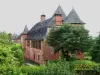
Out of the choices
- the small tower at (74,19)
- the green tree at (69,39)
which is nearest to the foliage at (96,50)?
the small tower at (74,19)

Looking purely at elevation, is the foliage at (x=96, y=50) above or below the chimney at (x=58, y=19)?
below

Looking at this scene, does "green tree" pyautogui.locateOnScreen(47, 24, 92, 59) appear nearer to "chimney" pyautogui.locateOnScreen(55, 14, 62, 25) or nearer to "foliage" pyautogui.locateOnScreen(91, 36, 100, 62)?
"chimney" pyautogui.locateOnScreen(55, 14, 62, 25)

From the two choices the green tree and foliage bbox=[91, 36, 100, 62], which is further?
foliage bbox=[91, 36, 100, 62]

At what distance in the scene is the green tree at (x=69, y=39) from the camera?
124ft

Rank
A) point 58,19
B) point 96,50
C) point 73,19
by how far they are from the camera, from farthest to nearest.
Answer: point 73,19, point 58,19, point 96,50

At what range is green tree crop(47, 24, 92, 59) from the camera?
37875 millimetres

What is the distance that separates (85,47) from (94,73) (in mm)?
9102

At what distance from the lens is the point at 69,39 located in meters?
37.6

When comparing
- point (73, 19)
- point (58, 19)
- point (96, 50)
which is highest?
point (73, 19)

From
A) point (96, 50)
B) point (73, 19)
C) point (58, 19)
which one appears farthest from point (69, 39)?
point (73, 19)

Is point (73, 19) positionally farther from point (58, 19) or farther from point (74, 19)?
point (58, 19)

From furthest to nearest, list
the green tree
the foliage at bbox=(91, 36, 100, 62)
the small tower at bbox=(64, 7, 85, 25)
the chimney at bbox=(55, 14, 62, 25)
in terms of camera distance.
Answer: the small tower at bbox=(64, 7, 85, 25) < the chimney at bbox=(55, 14, 62, 25) < the foliage at bbox=(91, 36, 100, 62) < the green tree

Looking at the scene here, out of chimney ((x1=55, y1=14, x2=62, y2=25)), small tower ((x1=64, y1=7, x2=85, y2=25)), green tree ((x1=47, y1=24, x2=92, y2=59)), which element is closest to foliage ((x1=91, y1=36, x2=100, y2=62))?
small tower ((x1=64, y1=7, x2=85, y2=25))

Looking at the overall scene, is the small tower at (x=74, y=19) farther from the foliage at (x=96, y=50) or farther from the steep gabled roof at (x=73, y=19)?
the foliage at (x=96, y=50)
